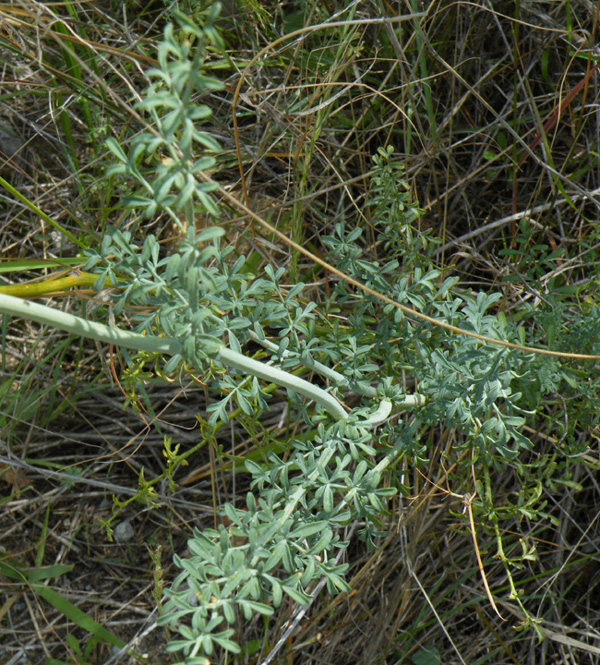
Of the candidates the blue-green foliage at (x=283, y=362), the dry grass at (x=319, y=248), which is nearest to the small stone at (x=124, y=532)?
the dry grass at (x=319, y=248)

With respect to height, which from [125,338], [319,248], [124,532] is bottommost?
[124,532]

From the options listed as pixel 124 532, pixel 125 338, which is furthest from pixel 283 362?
pixel 124 532

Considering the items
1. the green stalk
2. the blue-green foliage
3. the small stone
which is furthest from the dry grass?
the green stalk

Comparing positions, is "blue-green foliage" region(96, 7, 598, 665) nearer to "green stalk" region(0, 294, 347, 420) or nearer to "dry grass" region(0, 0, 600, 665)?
"green stalk" region(0, 294, 347, 420)

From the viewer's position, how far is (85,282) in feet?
5.59

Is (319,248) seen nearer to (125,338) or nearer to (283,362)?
(283,362)

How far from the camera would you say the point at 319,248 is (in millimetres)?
2588

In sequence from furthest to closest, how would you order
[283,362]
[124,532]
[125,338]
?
[124,532] → [283,362] → [125,338]

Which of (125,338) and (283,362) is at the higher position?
(125,338)

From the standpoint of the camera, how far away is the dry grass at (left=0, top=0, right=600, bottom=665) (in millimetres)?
2246

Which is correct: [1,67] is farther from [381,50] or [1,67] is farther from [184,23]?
[184,23]

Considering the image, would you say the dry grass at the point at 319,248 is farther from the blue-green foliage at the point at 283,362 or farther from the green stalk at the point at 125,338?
the green stalk at the point at 125,338

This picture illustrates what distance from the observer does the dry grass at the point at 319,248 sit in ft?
7.37

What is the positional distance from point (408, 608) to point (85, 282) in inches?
60.7
